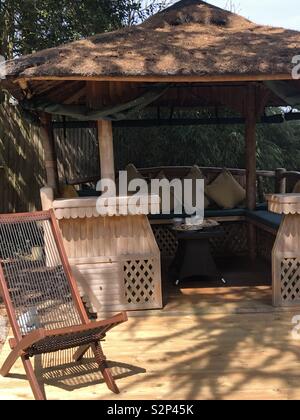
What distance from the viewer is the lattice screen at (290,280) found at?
16.2 ft

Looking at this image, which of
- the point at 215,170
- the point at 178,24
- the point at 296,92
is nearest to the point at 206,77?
the point at 296,92

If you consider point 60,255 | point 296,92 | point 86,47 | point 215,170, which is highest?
point 86,47

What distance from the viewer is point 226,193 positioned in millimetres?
7566

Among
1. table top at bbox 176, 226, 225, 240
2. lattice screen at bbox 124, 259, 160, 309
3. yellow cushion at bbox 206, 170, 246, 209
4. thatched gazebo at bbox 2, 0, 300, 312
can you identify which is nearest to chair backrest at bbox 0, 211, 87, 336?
lattice screen at bbox 124, 259, 160, 309

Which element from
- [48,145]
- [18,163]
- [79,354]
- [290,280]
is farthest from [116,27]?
[79,354]

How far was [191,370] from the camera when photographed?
3.60m

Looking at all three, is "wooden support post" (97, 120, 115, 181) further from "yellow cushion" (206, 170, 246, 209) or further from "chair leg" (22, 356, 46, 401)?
"yellow cushion" (206, 170, 246, 209)

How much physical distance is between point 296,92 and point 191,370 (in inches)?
127

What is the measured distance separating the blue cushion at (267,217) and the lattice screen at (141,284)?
171 cm

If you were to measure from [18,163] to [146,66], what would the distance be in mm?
4638

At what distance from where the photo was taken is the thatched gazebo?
14.8ft

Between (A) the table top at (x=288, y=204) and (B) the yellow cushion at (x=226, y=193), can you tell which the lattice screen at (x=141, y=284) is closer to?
(A) the table top at (x=288, y=204)

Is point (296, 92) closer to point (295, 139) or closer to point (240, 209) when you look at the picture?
point (240, 209)
